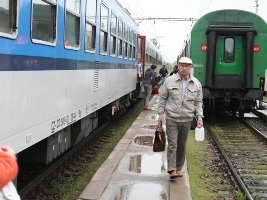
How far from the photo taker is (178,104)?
6.07 meters

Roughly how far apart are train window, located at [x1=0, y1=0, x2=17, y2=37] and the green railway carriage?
893cm

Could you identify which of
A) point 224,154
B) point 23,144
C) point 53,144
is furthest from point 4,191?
point 224,154

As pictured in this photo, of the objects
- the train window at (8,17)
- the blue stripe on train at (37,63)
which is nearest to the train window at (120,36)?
the blue stripe on train at (37,63)

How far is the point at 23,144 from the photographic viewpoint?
4348mm

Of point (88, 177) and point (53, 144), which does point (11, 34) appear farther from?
point (88, 177)

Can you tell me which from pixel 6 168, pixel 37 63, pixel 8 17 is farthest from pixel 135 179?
pixel 6 168

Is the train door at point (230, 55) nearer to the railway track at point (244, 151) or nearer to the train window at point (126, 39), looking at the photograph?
the railway track at point (244, 151)

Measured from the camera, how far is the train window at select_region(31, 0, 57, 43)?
4633mm

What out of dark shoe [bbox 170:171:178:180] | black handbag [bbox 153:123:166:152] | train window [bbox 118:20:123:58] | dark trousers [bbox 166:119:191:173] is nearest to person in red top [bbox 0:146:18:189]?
dark trousers [bbox 166:119:191:173]

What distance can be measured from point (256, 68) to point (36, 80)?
352 inches

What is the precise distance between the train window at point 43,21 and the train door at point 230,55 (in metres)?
8.27

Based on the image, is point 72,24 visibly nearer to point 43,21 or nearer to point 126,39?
point 43,21

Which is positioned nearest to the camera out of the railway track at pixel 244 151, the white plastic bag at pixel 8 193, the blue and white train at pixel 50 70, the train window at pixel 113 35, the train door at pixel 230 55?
the white plastic bag at pixel 8 193

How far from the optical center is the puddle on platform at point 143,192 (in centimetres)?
556
